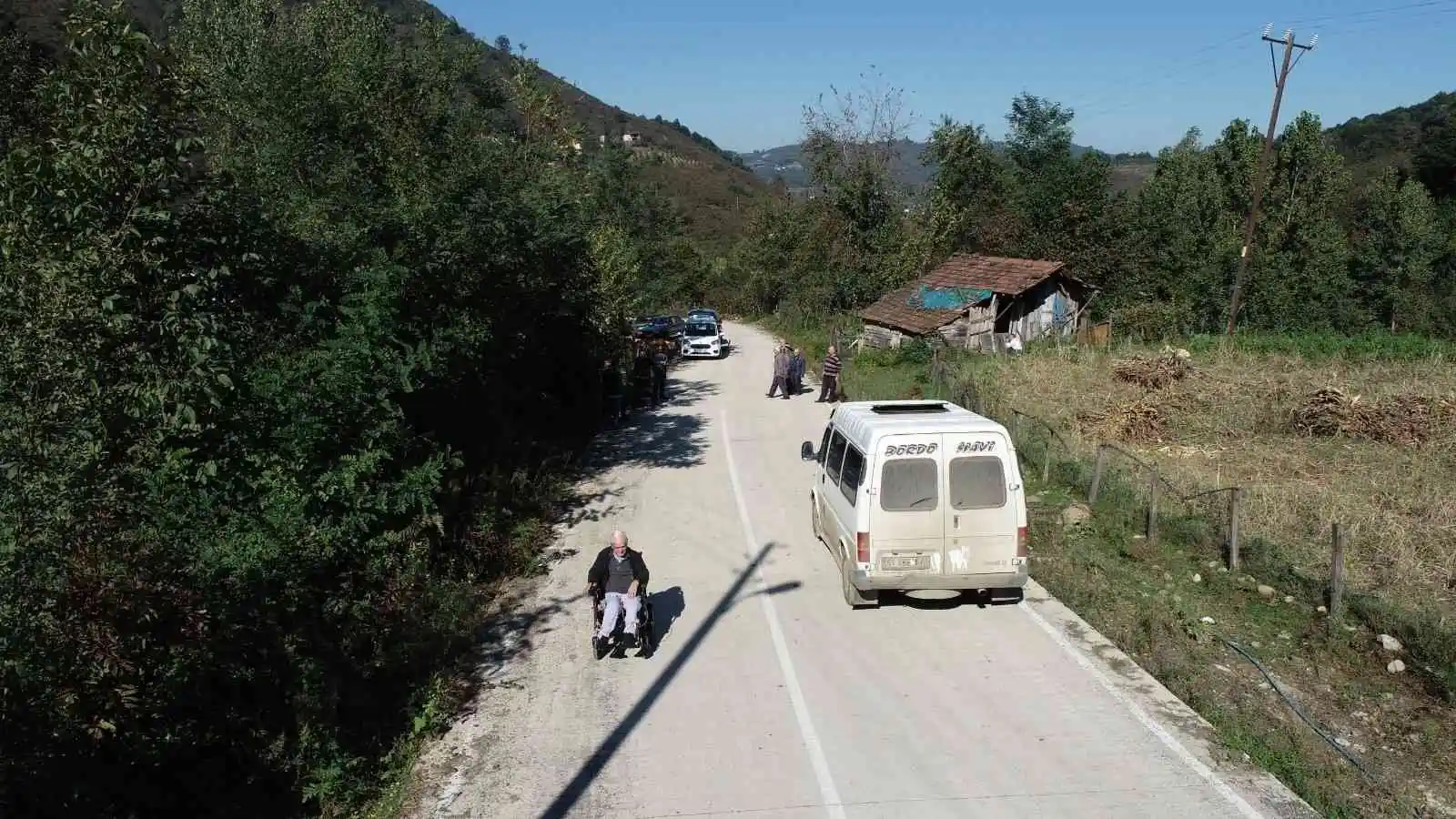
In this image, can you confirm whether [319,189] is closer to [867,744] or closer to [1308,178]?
[867,744]

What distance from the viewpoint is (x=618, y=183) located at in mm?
53469

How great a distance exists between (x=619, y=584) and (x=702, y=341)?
1112 inches

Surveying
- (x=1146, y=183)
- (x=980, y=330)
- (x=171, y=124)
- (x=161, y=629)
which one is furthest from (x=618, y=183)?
(x=161, y=629)

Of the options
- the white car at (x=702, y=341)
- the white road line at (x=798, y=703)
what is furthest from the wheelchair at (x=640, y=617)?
the white car at (x=702, y=341)

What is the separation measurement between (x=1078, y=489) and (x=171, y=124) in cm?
1296

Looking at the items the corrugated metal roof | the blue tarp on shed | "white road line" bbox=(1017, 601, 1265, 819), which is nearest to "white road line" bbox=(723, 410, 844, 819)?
"white road line" bbox=(1017, 601, 1265, 819)

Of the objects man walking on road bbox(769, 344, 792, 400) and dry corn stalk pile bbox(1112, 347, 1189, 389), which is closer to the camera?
dry corn stalk pile bbox(1112, 347, 1189, 389)

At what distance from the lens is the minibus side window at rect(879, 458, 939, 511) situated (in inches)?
382

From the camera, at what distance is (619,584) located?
9.27 metres

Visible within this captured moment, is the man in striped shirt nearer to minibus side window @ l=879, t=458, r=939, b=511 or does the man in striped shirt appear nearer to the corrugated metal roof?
the corrugated metal roof

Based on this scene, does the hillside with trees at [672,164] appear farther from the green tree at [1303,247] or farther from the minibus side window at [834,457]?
the green tree at [1303,247]

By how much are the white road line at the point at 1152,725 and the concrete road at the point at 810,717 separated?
2 centimetres

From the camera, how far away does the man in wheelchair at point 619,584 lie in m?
9.27

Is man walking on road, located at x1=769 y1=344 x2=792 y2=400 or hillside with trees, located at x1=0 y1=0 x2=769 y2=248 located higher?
hillside with trees, located at x1=0 y1=0 x2=769 y2=248
